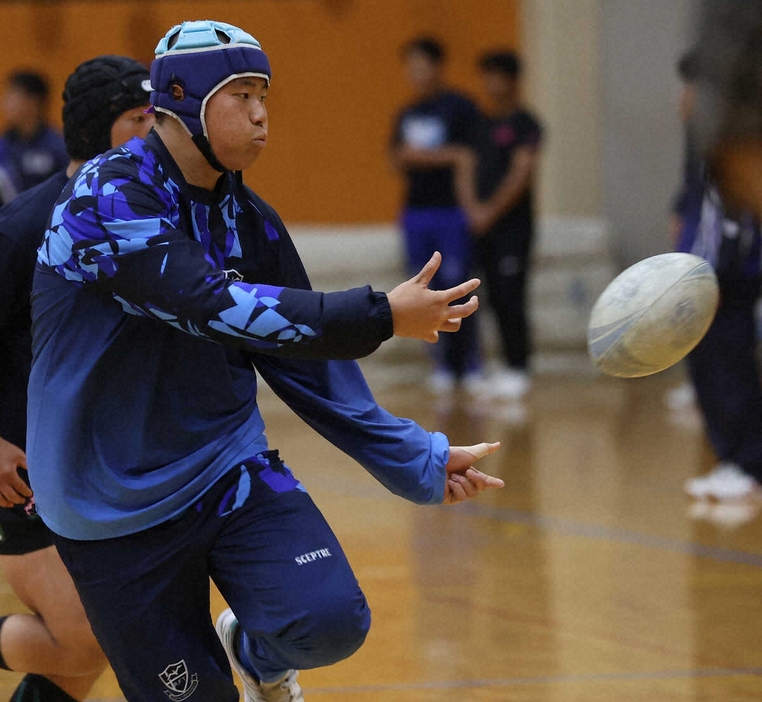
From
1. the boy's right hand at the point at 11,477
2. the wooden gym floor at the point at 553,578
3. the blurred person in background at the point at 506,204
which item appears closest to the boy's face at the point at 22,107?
the wooden gym floor at the point at 553,578

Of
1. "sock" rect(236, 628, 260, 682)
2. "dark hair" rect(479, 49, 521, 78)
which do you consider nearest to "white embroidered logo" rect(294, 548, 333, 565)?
"sock" rect(236, 628, 260, 682)

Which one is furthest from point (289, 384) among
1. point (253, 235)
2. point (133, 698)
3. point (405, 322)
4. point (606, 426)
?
point (606, 426)

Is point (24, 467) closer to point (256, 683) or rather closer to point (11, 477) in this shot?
point (11, 477)

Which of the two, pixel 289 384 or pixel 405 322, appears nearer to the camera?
pixel 405 322

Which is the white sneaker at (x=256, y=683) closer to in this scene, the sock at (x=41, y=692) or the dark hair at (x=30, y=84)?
the sock at (x=41, y=692)

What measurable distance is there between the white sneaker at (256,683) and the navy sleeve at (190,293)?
95cm

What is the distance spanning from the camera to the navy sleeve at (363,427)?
10.3 ft

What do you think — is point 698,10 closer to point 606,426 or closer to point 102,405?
point 606,426

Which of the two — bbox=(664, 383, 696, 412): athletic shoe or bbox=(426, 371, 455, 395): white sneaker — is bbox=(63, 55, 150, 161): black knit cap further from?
bbox=(426, 371, 455, 395): white sneaker

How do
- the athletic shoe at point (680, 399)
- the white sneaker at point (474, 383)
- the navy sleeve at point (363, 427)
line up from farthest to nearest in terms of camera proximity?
the white sneaker at point (474, 383), the athletic shoe at point (680, 399), the navy sleeve at point (363, 427)

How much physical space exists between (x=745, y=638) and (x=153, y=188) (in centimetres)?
278

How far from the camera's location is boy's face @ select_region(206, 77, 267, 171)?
9.54ft

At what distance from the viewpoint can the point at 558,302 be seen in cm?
1166

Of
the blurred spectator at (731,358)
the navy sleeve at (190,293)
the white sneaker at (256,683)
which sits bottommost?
the blurred spectator at (731,358)
